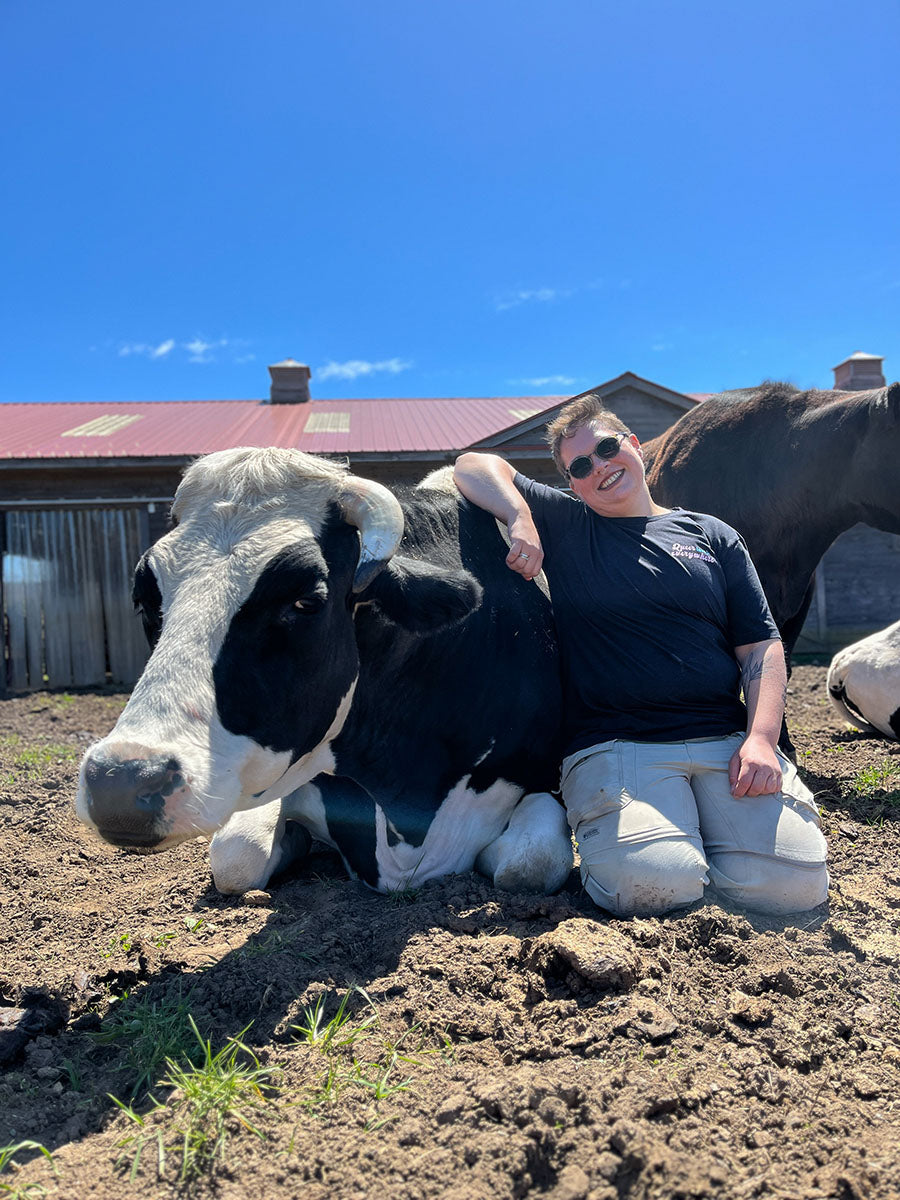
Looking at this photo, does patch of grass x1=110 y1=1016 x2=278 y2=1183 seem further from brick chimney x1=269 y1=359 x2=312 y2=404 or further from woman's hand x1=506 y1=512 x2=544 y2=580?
brick chimney x1=269 y1=359 x2=312 y2=404

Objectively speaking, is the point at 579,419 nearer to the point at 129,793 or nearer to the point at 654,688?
the point at 654,688

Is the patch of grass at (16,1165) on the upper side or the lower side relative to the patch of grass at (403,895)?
lower

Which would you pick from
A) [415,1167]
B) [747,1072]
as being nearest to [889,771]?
[747,1072]

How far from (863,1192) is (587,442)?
2385mm

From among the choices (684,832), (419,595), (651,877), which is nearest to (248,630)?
(419,595)

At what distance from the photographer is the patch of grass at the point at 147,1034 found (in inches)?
76.2

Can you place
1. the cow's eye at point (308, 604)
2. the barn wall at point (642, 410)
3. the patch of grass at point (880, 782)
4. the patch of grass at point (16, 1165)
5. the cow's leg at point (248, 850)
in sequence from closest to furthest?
the patch of grass at point (16, 1165) < the cow's eye at point (308, 604) < the cow's leg at point (248, 850) < the patch of grass at point (880, 782) < the barn wall at point (642, 410)

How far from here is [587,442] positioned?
10.5 ft

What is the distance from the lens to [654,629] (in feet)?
9.84

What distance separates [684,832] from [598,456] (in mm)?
1384

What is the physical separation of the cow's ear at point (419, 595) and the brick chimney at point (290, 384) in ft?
51.7

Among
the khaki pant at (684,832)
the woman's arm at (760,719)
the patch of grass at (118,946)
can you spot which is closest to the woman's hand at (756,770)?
the woman's arm at (760,719)

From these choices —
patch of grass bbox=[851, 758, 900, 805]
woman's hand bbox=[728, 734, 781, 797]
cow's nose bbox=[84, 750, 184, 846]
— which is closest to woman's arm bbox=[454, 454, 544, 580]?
woman's hand bbox=[728, 734, 781, 797]

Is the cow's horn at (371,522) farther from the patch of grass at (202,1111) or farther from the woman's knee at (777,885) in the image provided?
the woman's knee at (777,885)
